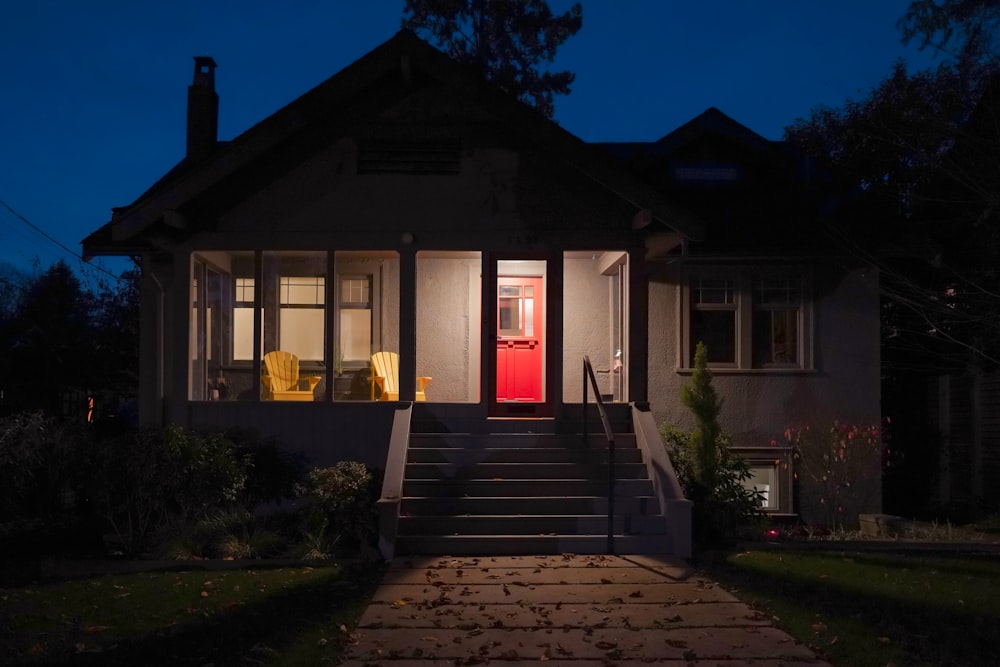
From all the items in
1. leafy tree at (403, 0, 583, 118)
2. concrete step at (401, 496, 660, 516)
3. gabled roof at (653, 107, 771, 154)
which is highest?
leafy tree at (403, 0, 583, 118)

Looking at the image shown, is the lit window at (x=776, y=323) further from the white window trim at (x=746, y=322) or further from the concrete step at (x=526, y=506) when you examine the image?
the concrete step at (x=526, y=506)

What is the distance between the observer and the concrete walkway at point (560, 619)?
6.87 m

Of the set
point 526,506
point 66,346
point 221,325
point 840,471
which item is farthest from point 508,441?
point 66,346

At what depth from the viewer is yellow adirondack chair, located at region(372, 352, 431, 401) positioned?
49.7ft

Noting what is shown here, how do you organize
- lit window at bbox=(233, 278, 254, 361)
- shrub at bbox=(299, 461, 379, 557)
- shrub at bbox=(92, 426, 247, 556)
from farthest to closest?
1. lit window at bbox=(233, 278, 254, 361)
2. shrub at bbox=(92, 426, 247, 556)
3. shrub at bbox=(299, 461, 379, 557)

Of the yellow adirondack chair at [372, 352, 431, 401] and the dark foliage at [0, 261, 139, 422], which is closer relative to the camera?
the yellow adirondack chair at [372, 352, 431, 401]

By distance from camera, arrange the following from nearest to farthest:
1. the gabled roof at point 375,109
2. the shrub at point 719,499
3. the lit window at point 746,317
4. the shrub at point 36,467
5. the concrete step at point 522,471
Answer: the shrub at point 719,499
the shrub at point 36,467
the concrete step at point 522,471
the gabled roof at point 375,109
the lit window at point 746,317

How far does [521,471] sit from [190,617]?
5317 mm

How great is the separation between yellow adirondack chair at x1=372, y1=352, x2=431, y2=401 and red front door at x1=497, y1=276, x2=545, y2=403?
4.54 feet

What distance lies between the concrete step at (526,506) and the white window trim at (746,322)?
3.98 m

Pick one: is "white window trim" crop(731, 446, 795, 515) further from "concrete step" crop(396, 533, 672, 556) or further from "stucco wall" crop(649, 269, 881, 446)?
"concrete step" crop(396, 533, 672, 556)

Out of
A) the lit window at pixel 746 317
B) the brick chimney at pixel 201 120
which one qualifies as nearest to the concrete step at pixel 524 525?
the lit window at pixel 746 317

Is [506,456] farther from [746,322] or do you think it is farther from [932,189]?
[932,189]

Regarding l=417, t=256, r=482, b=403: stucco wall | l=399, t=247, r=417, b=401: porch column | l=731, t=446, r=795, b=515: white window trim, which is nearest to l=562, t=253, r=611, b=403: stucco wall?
l=417, t=256, r=482, b=403: stucco wall
